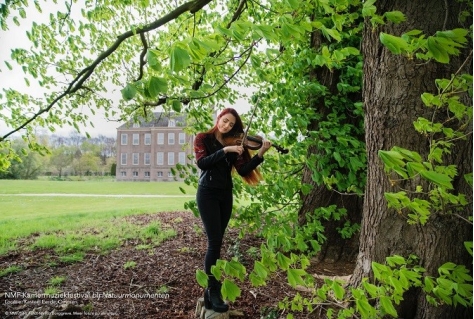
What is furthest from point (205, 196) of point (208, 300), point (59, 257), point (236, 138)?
point (59, 257)

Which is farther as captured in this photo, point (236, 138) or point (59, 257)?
point (59, 257)

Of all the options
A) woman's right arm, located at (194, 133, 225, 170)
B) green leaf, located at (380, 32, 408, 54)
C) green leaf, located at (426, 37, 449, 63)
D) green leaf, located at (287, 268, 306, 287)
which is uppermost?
green leaf, located at (380, 32, 408, 54)

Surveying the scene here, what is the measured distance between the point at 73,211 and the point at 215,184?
4680 mm

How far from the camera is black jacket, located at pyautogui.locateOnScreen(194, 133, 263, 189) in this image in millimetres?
1752

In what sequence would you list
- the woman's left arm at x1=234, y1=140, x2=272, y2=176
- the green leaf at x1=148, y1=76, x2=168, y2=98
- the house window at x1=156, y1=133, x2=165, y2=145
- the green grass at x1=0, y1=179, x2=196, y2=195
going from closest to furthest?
the green leaf at x1=148, y1=76, x2=168, y2=98
the woman's left arm at x1=234, y1=140, x2=272, y2=176
the green grass at x1=0, y1=179, x2=196, y2=195
the house window at x1=156, y1=133, x2=165, y2=145

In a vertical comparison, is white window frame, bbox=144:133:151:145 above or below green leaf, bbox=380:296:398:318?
above

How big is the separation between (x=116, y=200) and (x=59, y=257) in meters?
3.92

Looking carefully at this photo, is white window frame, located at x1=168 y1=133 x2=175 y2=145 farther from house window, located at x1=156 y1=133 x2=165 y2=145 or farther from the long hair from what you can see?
the long hair

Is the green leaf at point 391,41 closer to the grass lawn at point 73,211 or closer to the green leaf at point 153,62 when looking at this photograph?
the green leaf at point 153,62

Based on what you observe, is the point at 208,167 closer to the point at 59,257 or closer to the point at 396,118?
the point at 396,118

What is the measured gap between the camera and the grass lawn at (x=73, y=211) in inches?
137

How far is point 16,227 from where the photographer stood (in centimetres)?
402

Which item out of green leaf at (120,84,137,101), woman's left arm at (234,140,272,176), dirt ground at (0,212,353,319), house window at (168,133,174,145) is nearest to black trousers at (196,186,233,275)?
woman's left arm at (234,140,272,176)

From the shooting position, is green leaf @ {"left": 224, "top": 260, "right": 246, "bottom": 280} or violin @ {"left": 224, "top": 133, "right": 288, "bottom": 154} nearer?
green leaf @ {"left": 224, "top": 260, "right": 246, "bottom": 280}
